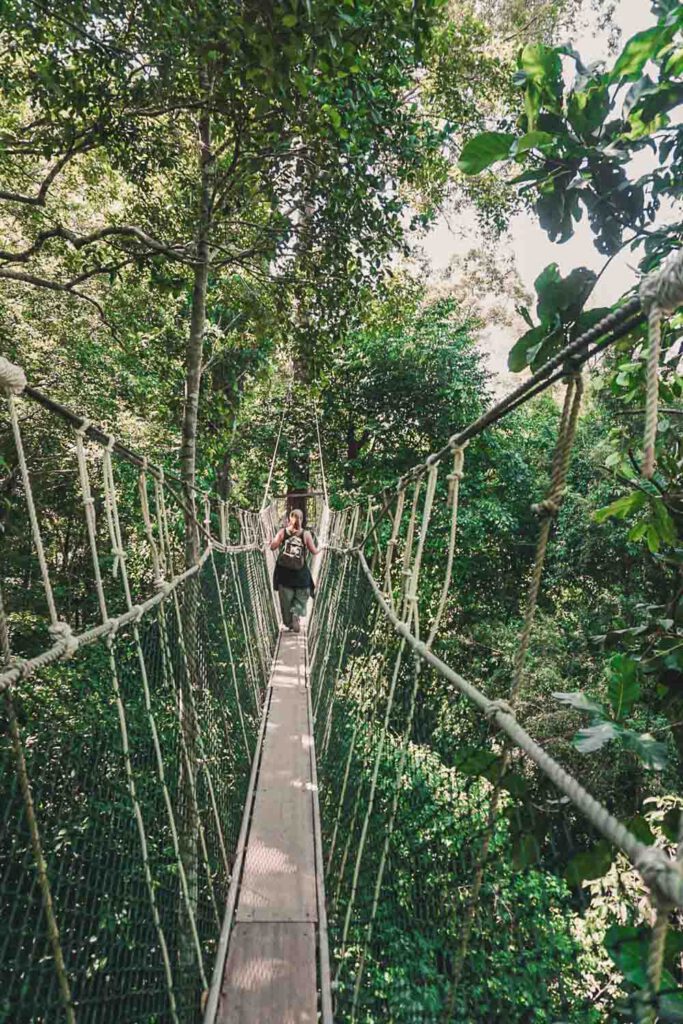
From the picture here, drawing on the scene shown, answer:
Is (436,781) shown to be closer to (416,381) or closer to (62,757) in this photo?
(62,757)

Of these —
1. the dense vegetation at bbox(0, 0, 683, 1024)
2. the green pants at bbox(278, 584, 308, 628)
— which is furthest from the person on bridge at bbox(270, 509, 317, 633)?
the dense vegetation at bbox(0, 0, 683, 1024)

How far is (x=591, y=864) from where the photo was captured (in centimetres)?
49

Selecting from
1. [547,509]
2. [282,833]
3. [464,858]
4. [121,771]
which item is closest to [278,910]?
[282,833]

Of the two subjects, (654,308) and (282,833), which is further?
(282,833)

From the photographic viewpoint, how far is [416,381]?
5906mm

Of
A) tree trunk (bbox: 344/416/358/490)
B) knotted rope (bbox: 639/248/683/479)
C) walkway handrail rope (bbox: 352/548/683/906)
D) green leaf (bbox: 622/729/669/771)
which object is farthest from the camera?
tree trunk (bbox: 344/416/358/490)

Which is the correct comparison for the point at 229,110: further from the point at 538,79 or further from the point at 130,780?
the point at 130,780

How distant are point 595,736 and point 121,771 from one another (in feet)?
3.44

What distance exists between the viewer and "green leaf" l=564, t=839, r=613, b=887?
0.48 m

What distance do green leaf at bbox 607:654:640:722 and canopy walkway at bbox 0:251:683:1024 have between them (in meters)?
0.11

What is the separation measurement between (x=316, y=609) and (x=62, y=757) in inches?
125

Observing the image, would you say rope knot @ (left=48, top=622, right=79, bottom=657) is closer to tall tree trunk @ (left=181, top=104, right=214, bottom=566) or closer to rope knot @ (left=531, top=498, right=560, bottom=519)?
rope knot @ (left=531, top=498, right=560, bottom=519)

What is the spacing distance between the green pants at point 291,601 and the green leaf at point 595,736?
10.8ft

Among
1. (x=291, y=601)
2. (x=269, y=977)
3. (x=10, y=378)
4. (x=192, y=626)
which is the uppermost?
(x=10, y=378)
